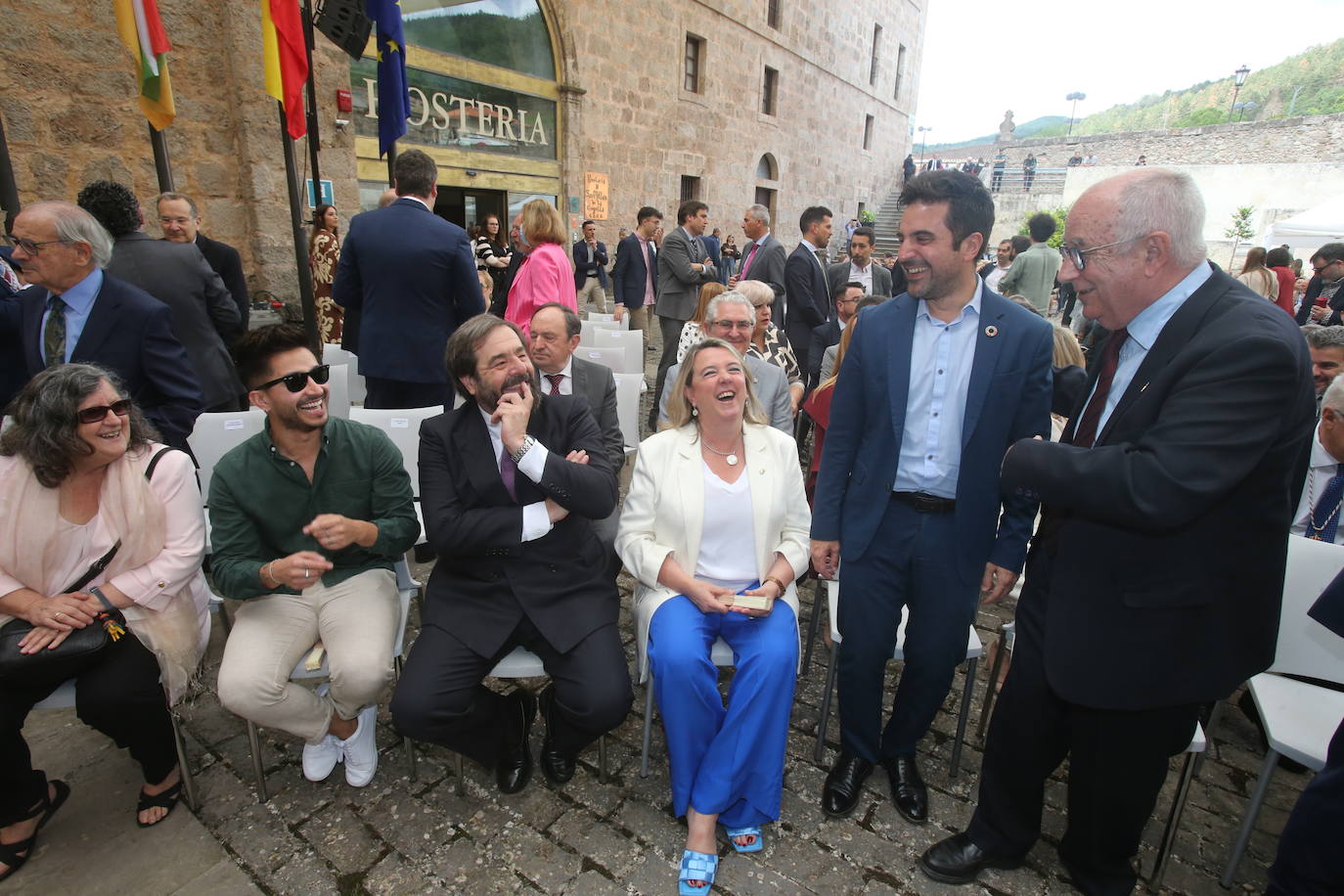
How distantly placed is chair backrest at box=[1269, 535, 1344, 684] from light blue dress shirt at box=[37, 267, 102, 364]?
4677mm

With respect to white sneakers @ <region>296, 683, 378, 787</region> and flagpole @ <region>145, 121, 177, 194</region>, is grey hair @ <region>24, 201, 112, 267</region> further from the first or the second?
flagpole @ <region>145, 121, 177, 194</region>

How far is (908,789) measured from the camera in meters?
2.43

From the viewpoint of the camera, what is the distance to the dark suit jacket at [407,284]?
3809mm

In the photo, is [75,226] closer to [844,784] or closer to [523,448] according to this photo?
[523,448]

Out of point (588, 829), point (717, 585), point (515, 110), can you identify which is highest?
point (515, 110)

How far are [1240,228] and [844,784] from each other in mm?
31113

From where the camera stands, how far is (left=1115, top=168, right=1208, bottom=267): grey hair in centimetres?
157

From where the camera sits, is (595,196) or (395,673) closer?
(395,673)

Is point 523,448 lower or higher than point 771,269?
lower

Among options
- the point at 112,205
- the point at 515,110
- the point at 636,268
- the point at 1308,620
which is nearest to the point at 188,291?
the point at 112,205

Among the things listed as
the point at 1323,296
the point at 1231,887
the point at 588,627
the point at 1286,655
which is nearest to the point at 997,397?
the point at 1286,655

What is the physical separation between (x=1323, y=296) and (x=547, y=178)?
11201 millimetres

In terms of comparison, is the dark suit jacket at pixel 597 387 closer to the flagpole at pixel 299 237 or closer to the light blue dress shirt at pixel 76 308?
the light blue dress shirt at pixel 76 308

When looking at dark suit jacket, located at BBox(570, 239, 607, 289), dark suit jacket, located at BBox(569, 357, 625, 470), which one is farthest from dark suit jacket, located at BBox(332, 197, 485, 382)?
dark suit jacket, located at BBox(570, 239, 607, 289)
